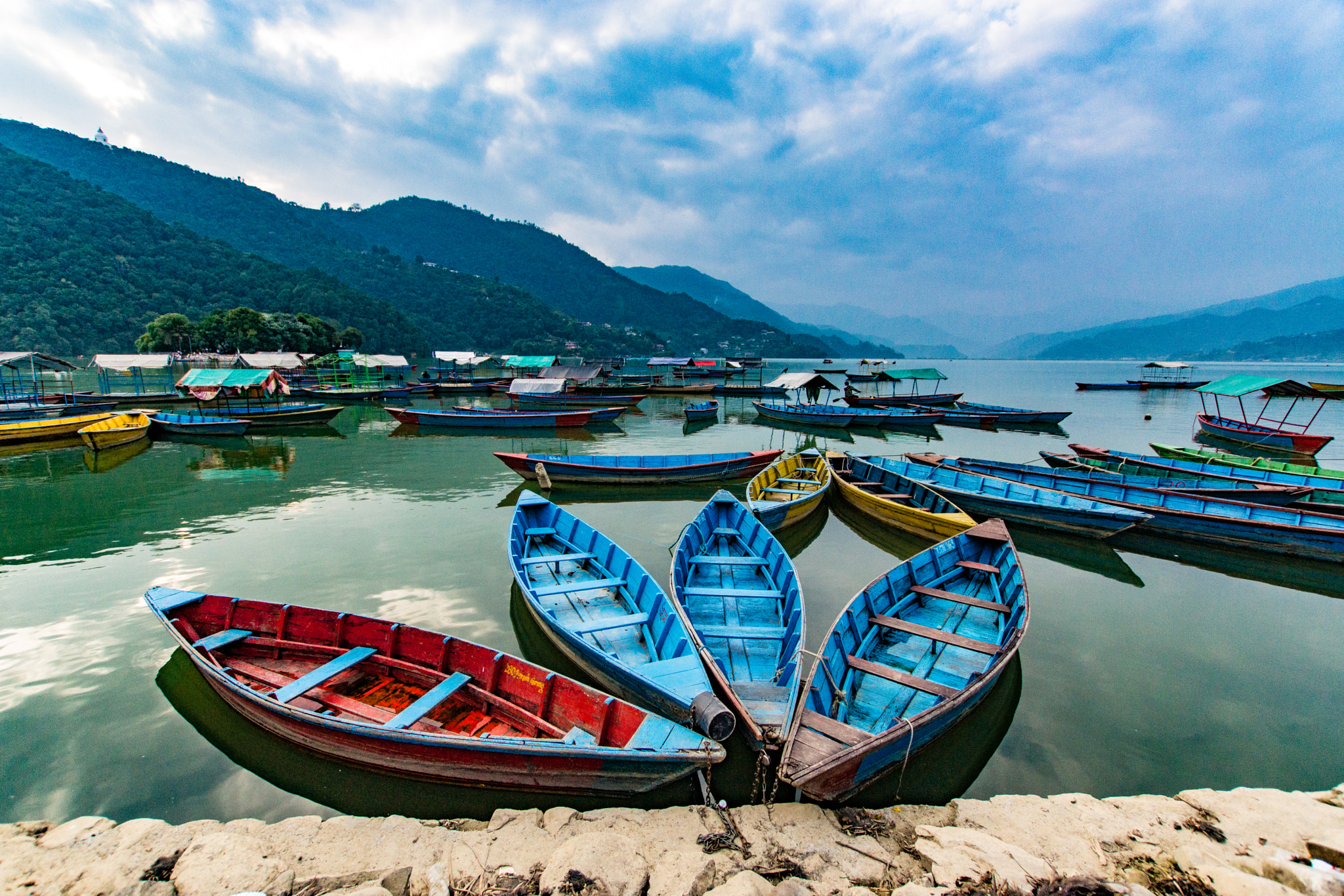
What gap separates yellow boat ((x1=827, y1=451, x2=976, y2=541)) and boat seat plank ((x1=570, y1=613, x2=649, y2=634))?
9536 mm

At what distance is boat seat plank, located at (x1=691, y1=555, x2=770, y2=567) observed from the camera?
10.1 metres

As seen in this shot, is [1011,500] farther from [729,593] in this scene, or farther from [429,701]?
[429,701]

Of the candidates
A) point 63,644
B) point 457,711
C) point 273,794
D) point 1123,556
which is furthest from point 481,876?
point 1123,556

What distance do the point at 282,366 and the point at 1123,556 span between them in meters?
63.0

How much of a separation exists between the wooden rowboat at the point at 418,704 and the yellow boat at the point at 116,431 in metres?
26.1

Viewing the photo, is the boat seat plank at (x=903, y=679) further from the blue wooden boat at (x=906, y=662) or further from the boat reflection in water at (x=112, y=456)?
the boat reflection in water at (x=112, y=456)

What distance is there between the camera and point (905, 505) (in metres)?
15.3

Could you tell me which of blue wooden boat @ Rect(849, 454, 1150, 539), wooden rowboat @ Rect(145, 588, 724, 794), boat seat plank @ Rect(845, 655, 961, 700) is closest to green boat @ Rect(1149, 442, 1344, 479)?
blue wooden boat @ Rect(849, 454, 1150, 539)

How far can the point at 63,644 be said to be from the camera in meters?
8.59

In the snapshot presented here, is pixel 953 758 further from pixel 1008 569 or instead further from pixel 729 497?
pixel 729 497

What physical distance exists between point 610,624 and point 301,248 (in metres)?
184

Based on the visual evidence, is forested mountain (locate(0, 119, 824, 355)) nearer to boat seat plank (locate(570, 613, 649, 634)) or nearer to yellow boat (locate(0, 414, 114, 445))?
yellow boat (locate(0, 414, 114, 445))

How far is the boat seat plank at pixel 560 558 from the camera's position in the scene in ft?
32.9

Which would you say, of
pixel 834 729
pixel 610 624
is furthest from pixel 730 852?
pixel 610 624
